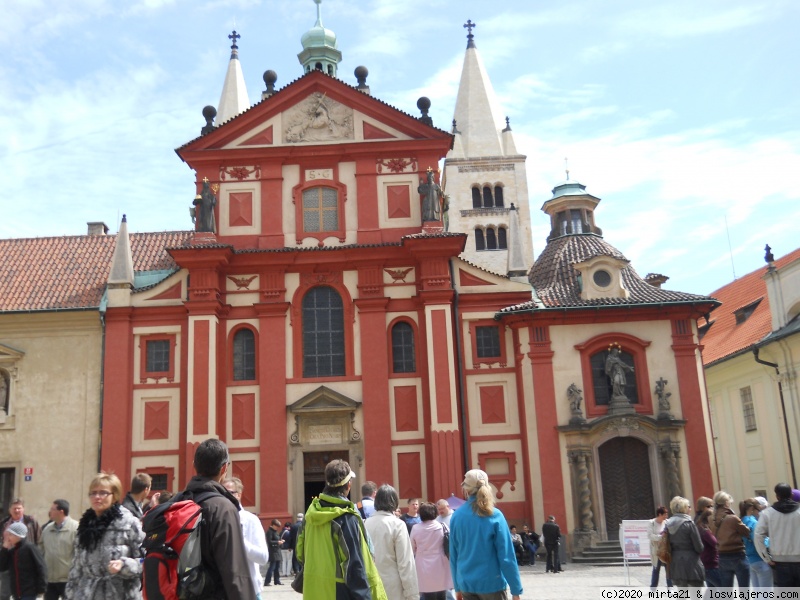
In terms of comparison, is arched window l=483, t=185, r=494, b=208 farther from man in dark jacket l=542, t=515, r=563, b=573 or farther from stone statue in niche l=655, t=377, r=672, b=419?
man in dark jacket l=542, t=515, r=563, b=573

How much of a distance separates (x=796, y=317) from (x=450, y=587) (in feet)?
76.8

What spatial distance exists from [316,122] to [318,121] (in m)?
0.08

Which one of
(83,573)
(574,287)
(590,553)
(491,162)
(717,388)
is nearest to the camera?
(83,573)

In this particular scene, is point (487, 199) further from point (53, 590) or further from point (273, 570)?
point (53, 590)

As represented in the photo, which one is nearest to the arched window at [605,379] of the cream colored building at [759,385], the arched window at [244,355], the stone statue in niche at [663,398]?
the stone statue in niche at [663,398]

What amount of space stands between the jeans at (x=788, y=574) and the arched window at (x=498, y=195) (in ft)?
144

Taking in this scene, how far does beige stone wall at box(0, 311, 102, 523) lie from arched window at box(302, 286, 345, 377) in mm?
6813

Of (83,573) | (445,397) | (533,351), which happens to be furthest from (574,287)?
(83,573)

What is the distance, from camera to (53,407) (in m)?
26.5

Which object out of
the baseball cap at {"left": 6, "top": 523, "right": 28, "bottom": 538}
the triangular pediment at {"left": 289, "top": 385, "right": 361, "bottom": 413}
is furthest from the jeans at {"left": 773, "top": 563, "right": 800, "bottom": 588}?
the triangular pediment at {"left": 289, "top": 385, "right": 361, "bottom": 413}

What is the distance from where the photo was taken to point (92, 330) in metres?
27.1

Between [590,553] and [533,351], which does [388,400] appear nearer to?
[533,351]

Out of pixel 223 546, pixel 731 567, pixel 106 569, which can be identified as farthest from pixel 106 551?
pixel 731 567

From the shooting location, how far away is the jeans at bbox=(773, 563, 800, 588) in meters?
9.64
